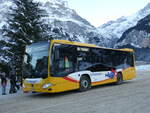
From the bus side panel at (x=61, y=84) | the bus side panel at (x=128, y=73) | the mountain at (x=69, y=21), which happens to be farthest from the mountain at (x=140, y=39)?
the bus side panel at (x=61, y=84)

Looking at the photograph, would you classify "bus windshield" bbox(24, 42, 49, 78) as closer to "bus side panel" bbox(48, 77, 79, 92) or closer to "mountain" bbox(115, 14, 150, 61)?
"bus side panel" bbox(48, 77, 79, 92)

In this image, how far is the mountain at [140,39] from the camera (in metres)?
84.6

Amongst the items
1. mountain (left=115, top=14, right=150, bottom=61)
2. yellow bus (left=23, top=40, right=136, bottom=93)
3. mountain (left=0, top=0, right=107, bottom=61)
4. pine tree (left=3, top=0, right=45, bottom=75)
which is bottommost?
yellow bus (left=23, top=40, right=136, bottom=93)

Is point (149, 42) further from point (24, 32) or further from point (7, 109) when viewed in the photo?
point (7, 109)

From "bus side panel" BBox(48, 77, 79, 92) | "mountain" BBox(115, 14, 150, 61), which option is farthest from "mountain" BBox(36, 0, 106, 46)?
"bus side panel" BBox(48, 77, 79, 92)

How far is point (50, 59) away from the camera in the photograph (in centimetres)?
1008

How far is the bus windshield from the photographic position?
33.3 ft

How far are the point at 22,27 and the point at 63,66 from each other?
8952 mm

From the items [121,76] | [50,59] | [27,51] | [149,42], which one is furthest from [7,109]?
[149,42]

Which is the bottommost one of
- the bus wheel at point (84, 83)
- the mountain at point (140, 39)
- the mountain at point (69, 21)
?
the bus wheel at point (84, 83)

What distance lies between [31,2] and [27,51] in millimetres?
9991

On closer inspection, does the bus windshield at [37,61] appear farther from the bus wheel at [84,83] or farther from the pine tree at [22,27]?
the pine tree at [22,27]

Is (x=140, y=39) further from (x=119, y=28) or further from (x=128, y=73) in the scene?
(x=128, y=73)

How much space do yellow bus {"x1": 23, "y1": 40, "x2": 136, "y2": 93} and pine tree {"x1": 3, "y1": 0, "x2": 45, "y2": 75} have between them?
6.88m
